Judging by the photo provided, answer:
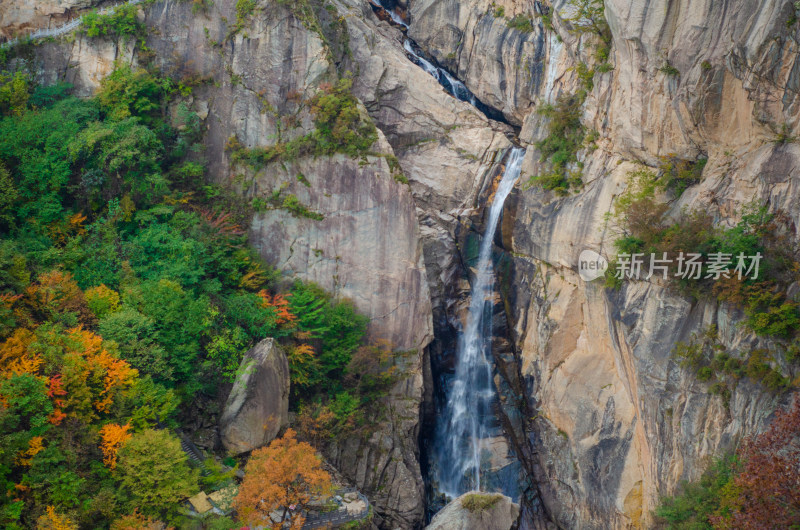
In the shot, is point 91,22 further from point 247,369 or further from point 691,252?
point 691,252

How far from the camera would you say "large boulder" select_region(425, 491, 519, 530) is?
1919 cm

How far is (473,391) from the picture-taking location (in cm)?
2594

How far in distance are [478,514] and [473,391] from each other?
7204mm

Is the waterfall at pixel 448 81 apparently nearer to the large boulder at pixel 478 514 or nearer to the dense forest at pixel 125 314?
the dense forest at pixel 125 314

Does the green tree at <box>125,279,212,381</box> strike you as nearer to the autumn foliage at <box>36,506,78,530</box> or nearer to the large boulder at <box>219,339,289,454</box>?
Answer: the large boulder at <box>219,339,289,454</box>

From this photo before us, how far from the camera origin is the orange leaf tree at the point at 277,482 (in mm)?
17234

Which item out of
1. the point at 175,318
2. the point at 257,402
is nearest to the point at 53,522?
the point at 257,402

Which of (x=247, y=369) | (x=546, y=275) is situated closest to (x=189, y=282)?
(x=247, y=369)

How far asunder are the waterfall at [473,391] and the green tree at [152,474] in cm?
1144

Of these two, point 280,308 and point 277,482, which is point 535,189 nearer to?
point 280,308

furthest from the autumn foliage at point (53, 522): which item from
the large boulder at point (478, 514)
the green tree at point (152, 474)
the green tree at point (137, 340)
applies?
the large boulder at point (478, 514)

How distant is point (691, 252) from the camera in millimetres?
16578

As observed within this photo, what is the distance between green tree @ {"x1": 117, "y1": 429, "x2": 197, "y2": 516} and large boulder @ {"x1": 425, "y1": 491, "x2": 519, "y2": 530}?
26.6 ft

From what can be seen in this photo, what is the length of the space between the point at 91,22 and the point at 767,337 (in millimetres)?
27357
